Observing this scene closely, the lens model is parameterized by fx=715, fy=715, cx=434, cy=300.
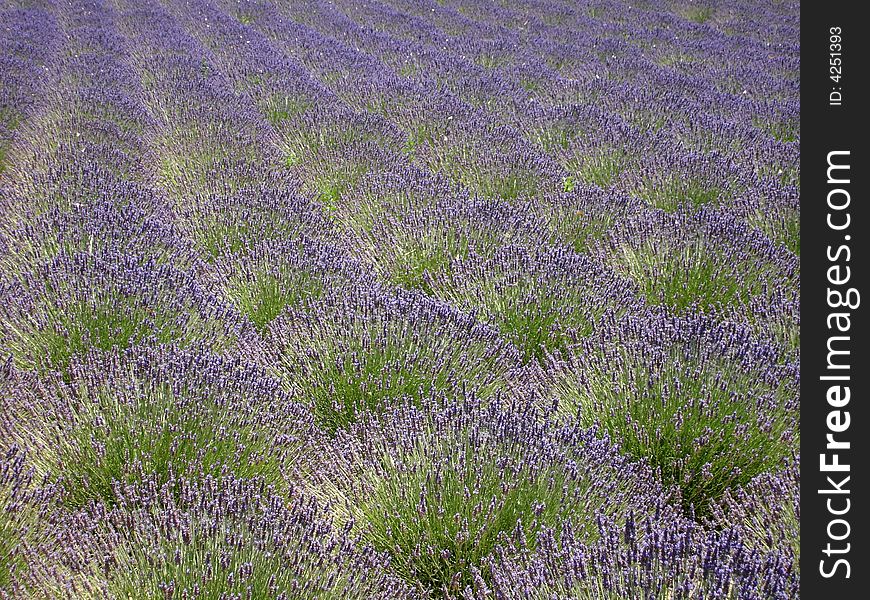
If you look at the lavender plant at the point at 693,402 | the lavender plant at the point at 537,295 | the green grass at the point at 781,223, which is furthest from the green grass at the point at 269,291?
the green grass at the point at 781,223

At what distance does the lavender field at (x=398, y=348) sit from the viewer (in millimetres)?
1726

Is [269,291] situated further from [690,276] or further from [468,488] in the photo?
[690,276]

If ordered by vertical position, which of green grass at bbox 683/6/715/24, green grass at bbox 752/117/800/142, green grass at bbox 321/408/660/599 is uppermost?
green grass at bbox 683/6/715/24

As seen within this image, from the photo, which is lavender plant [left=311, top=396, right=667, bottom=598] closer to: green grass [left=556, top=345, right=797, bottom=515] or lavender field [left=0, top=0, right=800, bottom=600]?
lavender field [left=0, top=0, right=800, bottom=600]

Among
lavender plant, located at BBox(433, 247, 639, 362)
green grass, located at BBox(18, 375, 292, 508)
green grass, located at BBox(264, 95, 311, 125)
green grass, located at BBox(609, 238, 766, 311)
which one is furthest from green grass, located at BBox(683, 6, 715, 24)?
green grass, located at BBox(18, 375, 292, 508)

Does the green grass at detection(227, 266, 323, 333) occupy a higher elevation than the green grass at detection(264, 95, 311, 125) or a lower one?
lower

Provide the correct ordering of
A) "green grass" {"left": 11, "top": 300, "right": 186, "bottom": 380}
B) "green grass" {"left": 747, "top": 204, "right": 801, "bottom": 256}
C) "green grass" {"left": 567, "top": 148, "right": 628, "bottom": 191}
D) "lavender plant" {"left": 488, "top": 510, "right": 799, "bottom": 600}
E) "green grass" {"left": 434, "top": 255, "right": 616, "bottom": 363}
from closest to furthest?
"lavender plant" {"left": 488, "top": 510, "right": 799, "bottom": 600} < "green grass" {"left": 11, "top": 300, "right": 186, "bottom": 380} < "green grass" {"left": 434, "top": 255, "right": 616, "bottom": 363} < "green grass" {"left": 747, "top": 204, "right": 801, "bottom": 256} < "green grass" {"left": 567, "top": 148, "right": 628, "bottom": 191}

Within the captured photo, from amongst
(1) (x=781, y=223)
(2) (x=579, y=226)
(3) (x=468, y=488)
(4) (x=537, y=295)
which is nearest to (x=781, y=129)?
(1) (x=781, y=223)

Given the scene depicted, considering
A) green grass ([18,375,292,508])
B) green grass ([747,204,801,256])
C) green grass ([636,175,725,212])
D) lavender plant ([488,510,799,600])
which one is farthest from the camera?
green grass ([636,175,725,212])

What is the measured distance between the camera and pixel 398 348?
2.53 metres

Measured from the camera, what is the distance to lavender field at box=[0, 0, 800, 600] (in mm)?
1726
